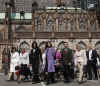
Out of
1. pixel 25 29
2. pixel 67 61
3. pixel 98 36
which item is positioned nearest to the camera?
pixel 67 61

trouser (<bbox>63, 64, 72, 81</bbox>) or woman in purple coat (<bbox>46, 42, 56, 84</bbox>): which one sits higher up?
woman in purple coat (<bbox>46, 42, 56, 84</bbox>)

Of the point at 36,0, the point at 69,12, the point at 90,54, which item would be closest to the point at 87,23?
the point at 69,12

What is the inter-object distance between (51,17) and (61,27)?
132 inches

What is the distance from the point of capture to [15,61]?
549 inches

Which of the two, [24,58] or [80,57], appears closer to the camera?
[80,57]

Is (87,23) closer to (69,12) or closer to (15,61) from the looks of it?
(69,12)

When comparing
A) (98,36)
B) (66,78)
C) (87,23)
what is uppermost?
(87,23)

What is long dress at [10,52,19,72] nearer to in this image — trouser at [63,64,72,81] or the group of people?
the group of people

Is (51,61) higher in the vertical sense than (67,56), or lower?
lower

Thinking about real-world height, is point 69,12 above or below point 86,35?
above

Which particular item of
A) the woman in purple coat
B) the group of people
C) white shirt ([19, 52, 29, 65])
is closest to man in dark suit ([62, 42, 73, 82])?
the group of people

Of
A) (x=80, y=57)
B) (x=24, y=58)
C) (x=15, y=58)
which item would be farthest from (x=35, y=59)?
(x=80, y=57)

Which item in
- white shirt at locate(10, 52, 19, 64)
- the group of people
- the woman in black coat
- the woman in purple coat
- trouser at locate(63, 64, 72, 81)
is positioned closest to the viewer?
the woman in purple coat

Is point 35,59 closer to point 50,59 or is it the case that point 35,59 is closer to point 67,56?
point 50,59
